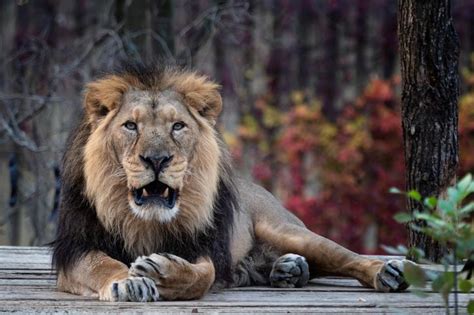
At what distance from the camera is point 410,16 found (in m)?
5.81

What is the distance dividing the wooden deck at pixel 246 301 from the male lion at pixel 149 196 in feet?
0.31

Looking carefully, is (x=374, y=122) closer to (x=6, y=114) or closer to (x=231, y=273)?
(x=6, y=114)

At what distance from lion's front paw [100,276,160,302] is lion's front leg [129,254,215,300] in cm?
4

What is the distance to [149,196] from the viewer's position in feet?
15.7

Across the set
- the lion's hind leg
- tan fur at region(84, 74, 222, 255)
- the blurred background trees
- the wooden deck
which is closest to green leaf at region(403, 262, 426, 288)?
the wooden deck

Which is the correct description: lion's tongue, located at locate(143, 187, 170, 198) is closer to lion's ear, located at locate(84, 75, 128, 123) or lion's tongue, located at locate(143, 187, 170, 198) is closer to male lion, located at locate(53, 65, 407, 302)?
male lion, located at locate(53, 65, 407, 302)

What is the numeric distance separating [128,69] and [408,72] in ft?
4.66

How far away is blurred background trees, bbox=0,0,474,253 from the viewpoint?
349 inches

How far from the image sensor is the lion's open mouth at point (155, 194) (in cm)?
477

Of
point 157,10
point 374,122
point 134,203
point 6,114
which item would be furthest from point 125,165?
point 374,122

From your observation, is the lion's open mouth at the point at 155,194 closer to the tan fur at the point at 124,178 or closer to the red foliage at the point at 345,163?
the tan fur at the point at 124,178

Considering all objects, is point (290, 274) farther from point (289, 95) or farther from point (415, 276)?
point (289, 95)

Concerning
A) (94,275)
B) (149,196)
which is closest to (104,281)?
(94,275)

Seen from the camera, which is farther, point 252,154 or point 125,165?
point 252,154
